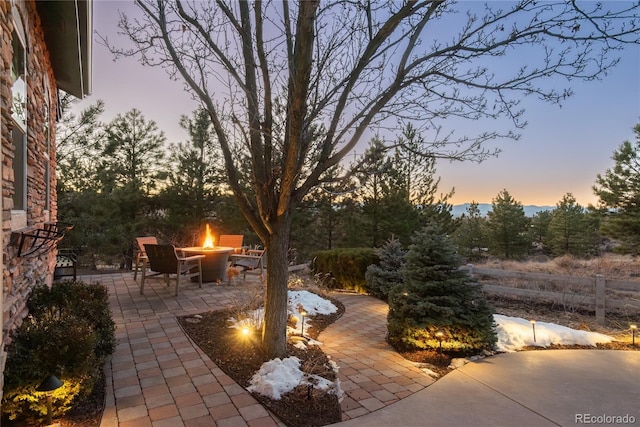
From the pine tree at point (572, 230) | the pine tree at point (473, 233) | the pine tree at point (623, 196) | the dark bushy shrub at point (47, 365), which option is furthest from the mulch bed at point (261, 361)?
the pine tree at point (572, 230)

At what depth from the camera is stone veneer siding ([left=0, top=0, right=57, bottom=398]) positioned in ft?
7.60

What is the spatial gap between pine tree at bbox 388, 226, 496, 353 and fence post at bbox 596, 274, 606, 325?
338 centimetres

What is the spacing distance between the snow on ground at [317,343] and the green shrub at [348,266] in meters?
1.88

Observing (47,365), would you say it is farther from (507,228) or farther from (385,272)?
(507,228)

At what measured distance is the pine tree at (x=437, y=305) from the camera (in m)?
4.03

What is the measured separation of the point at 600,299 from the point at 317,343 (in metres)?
5.30

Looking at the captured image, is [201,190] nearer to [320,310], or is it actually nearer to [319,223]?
[319,223]

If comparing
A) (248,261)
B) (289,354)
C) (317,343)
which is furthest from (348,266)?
(289,354)

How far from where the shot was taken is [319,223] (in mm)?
15750

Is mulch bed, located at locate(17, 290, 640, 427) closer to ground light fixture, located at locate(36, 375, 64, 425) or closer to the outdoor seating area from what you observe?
ground light fixture, located at locate(36, 375, 64, 425)

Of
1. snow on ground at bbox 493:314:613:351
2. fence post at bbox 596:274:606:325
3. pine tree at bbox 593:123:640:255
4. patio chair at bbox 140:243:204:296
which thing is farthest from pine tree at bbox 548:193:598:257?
patio chair at bbox 140:243:204:296

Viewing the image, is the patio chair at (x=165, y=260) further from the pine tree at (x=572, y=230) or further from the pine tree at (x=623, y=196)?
the pine tree at (x=572, y=230)

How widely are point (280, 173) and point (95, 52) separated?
13.1 ft

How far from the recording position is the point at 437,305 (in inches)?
163
